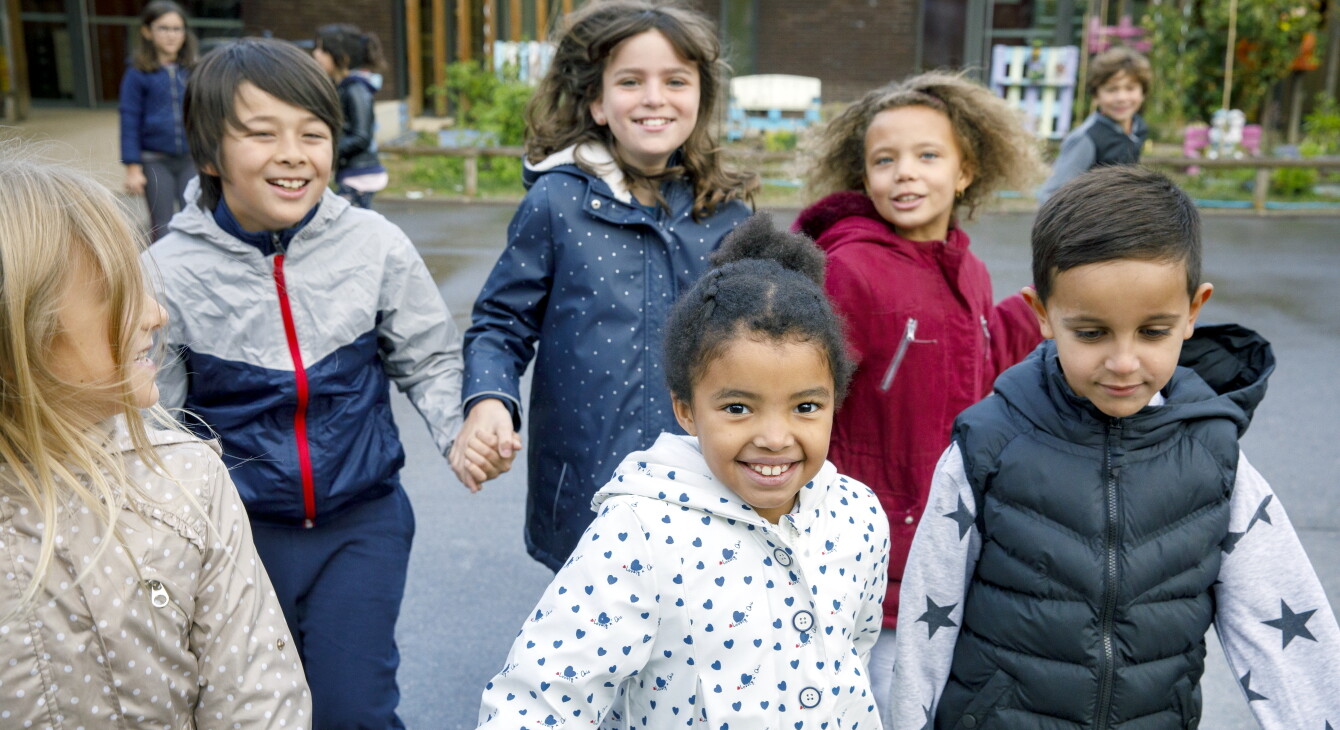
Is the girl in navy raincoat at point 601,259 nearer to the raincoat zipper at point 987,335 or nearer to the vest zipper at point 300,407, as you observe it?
the vest zipper at point 300,407

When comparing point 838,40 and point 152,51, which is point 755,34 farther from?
point 152,51

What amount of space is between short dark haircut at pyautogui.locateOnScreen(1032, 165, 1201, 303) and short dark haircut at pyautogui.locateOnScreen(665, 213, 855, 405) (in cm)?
42

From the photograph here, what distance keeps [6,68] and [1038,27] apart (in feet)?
55.2

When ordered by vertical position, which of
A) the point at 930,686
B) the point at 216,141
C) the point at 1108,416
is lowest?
the point at 930,686

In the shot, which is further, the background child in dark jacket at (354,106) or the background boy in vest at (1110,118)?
the background child in dark jacket at (354,106)

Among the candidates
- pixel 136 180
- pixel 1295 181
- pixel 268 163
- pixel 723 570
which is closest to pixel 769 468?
pixel 723 570

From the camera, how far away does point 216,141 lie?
2.80 meters

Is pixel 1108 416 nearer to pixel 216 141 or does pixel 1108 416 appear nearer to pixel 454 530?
pixel 216 141

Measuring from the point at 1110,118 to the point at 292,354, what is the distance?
6.48 meters

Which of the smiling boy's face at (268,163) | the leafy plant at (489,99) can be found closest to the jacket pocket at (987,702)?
the smiling boy's face at (268,163)

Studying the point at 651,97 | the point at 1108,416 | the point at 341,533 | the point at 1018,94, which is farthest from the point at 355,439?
the point at 1018,94

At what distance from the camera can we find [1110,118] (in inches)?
309

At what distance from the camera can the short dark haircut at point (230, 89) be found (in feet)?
9.11

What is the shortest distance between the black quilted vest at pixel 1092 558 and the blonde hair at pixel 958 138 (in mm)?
999
